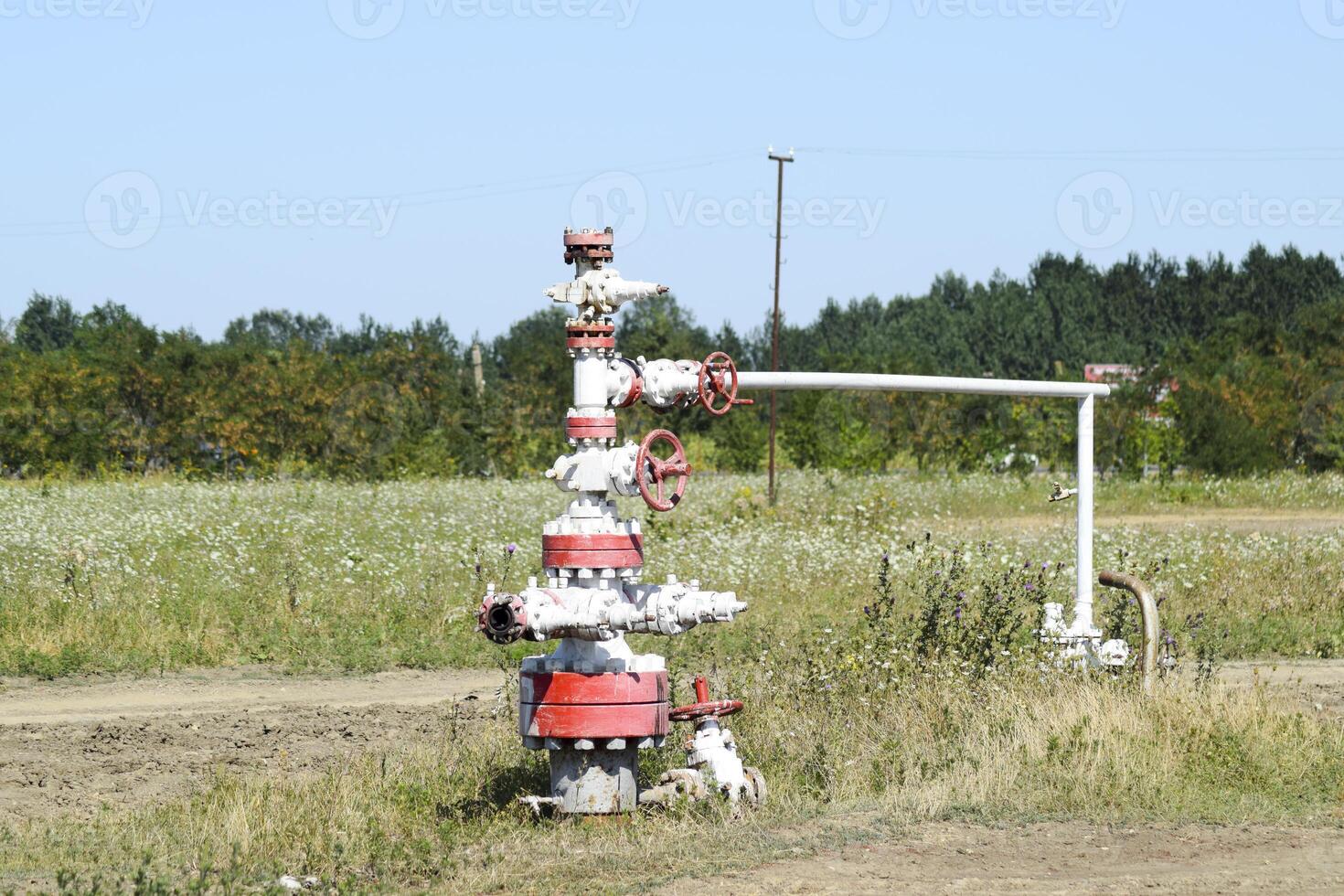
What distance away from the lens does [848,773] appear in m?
7.85

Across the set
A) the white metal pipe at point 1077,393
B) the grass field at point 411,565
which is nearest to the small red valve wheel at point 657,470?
the white metal pipe at point 1077,393

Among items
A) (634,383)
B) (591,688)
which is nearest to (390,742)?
(591,688)

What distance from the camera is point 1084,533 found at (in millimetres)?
9461

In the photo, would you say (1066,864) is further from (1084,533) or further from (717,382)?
(1084,533)

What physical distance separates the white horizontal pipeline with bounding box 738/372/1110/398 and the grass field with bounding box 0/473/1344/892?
119 cm

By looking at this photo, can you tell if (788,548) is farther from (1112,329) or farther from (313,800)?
(1112,329)

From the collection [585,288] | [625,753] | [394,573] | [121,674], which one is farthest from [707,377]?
[394,573]

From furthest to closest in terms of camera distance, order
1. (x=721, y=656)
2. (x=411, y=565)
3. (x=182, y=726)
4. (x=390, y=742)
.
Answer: (x=411, y=565) → (x=721, y=656) → (x=182, y=726) → (x=390, y=742)

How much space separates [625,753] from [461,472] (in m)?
24.0

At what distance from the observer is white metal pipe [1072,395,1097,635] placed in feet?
30.8

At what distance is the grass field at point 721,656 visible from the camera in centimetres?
698

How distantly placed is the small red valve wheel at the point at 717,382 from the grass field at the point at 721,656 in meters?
1.93

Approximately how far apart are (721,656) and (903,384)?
4.09 meters

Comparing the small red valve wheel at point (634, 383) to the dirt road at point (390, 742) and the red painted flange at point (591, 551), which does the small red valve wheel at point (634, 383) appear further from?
the dirt road at point (390, 742)
